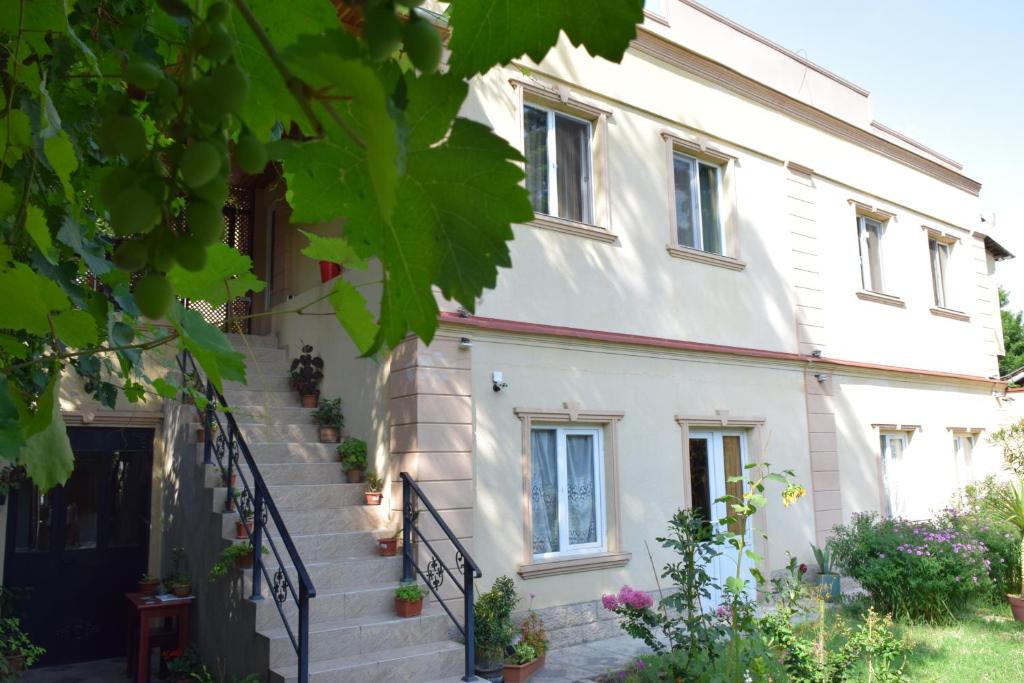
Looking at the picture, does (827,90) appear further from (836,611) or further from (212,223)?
(212,223)

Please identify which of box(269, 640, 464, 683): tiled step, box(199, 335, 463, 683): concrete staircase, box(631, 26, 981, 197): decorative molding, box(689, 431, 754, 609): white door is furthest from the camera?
box(631, 26, 981, 197): decorative molding

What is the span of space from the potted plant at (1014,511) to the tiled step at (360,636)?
21.0ft

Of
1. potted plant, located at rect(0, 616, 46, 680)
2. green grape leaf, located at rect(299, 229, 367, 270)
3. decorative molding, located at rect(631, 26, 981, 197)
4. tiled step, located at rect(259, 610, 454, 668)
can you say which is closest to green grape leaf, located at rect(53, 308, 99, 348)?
green grape leaf, located at rect(299, 229, 367, 270)

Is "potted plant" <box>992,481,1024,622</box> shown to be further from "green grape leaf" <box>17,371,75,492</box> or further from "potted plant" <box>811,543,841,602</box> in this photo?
"green grape leaf" <box>17,371,75,492</box>

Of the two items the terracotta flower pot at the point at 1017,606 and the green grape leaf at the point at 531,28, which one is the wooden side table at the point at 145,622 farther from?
the terracotta flower pot at the point at 1017,606

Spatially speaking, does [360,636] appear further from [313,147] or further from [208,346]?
[313,147]

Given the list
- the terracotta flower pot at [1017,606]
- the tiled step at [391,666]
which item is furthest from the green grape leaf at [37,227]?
the terracotta flower pot at [1017,606]

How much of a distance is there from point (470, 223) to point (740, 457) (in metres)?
9.20

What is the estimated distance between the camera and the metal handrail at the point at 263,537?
5242mm

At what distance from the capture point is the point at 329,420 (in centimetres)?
818

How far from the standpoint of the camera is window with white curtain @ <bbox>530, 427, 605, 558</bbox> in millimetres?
7652

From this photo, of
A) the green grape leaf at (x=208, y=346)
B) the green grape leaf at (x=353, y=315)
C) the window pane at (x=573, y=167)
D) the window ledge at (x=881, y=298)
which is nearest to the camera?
the green grape leaf at (x=208, y=346)

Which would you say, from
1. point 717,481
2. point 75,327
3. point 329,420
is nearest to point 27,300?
point 75,327

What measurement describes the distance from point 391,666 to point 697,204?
6338 millimetres
